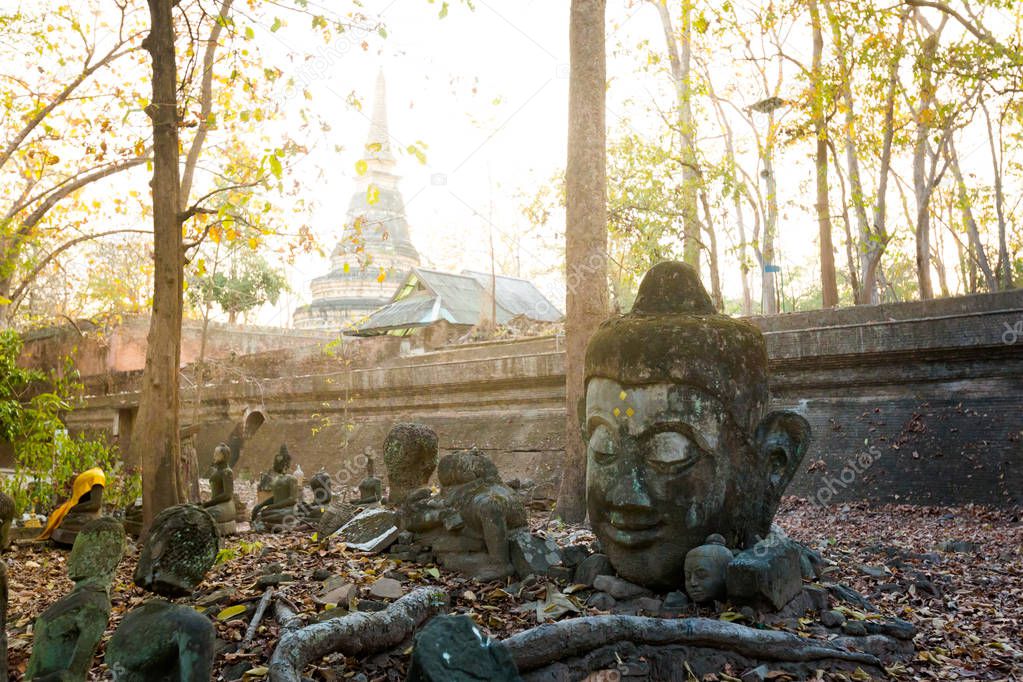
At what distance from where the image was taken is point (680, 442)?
13.6 ft

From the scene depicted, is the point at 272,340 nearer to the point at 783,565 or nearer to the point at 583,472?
the point at 583,472

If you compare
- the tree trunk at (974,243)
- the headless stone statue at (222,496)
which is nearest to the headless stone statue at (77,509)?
the headless stone statue at (222,496)

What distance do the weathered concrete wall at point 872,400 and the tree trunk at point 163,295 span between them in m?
3.66

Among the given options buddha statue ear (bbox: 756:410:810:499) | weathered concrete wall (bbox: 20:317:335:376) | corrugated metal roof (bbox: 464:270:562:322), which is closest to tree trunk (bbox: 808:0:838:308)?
buddha statue ear (bbox: 756:410:810:499)

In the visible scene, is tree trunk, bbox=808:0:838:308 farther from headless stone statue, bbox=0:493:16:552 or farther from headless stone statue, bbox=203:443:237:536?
headless stone statue, bbox=0:493:16:552

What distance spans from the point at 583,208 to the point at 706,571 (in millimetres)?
3615

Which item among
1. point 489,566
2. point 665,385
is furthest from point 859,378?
point 489,566

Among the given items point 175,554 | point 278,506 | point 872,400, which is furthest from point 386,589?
point 872,400

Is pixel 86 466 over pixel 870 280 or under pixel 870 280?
under

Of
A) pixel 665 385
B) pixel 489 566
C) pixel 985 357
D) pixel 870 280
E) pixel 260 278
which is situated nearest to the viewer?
pixel 665 385

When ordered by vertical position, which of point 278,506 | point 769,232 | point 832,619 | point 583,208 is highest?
point 769,232

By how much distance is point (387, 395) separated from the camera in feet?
34.6

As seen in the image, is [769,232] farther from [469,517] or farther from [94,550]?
[94,550]

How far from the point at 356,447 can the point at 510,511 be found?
600cm
